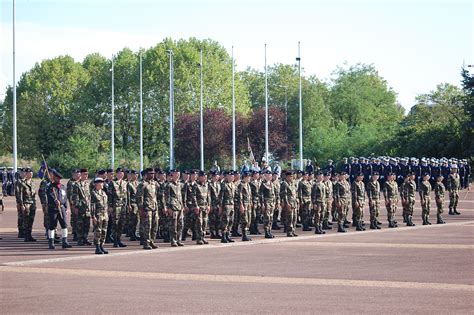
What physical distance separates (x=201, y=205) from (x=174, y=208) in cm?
93

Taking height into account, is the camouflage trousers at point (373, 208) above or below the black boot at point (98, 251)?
above

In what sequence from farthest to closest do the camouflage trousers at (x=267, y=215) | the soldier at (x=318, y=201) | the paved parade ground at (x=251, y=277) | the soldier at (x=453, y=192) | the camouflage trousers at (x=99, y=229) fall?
the soldier at (x=453, y=192) → the soldier at (x=318, y=201) → the camouflage trousers at (x=267, y=215) → the camouflage trousers at (x=99, y=229) → the paved parade ground at (x=251, y=277)

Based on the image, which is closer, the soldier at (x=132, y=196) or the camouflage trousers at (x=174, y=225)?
the camouflage trousers at (x=174, y=225)

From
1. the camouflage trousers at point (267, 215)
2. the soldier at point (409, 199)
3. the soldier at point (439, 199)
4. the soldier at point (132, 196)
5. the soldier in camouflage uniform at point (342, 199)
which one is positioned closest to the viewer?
the soldier at point (132, 196)

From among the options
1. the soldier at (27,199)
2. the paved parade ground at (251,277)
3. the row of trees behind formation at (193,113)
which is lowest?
the paved parade ground at (251,277)

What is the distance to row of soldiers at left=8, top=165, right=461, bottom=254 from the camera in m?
21.0

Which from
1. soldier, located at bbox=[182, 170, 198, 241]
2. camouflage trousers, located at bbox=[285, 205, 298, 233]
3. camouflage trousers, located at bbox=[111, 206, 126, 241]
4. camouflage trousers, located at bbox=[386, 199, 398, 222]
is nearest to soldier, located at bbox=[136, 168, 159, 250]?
camouflage trousers, located at bbox=[111, 206, 126, 241]

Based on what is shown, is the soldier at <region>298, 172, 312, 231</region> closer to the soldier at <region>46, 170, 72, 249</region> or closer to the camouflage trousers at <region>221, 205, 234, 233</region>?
the camouflage trousers at <region>221, 205, 234, 233</region>

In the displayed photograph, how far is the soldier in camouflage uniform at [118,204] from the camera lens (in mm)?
21328

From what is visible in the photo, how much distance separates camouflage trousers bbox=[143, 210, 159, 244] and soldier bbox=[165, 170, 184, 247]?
1.28 ft

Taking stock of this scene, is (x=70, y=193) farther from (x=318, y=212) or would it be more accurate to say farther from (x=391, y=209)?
(x=391, y=209)

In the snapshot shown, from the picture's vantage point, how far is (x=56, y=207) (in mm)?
20797

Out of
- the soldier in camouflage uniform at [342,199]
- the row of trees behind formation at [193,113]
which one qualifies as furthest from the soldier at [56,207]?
the row of trees behind formation at [193,113]

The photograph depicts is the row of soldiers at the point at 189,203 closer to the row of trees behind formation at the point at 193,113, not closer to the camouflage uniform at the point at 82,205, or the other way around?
the camouflage uniform at the point at 82,205
